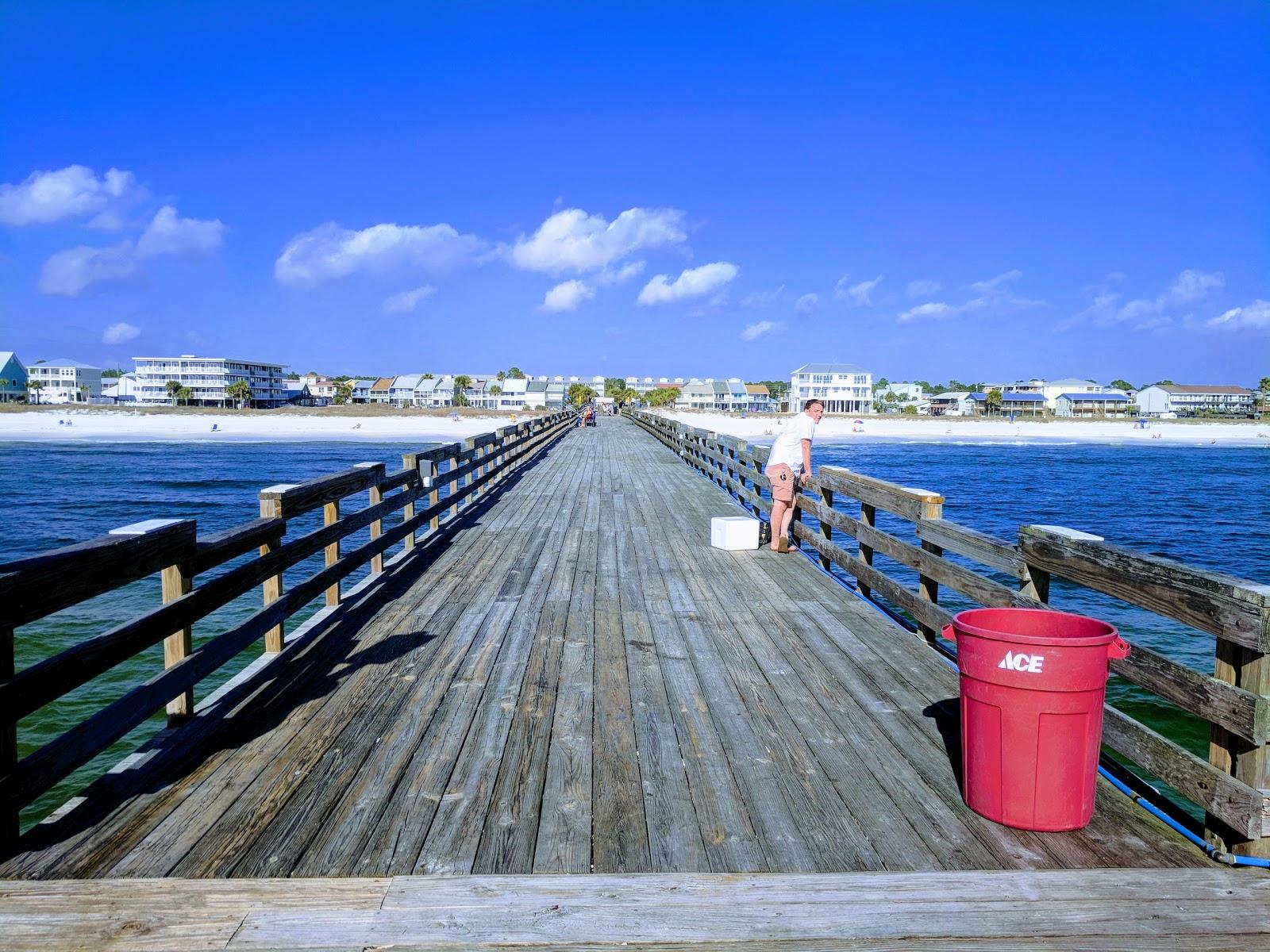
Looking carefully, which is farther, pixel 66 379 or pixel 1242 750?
pixel 66 379

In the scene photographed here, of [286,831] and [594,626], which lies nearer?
[286,831]

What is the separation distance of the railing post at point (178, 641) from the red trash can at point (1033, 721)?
3165 mm

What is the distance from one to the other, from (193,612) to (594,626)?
2718 mm

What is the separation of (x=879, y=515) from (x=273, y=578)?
22041 millimetres

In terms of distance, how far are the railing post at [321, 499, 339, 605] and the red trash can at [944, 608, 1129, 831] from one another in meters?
4.25

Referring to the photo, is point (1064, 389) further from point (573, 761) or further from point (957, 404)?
point (573, 761)

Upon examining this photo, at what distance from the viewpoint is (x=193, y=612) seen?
3.79 metres

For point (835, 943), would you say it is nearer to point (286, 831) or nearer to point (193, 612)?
point (286, 831)

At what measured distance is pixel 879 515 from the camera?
82.1ft

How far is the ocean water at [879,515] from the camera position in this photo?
8.91 m

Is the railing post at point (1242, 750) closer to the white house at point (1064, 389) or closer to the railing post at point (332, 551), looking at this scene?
the railing post at point (332, 551)

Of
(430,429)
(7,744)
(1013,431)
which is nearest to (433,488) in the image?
(7,744)

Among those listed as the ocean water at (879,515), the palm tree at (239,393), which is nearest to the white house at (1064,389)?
the ocean water at (879,515)

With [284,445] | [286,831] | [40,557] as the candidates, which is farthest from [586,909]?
[284,445]
